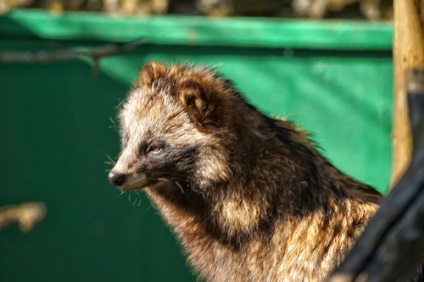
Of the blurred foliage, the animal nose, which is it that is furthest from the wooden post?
the blurred foliage

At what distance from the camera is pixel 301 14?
7285 millimetres

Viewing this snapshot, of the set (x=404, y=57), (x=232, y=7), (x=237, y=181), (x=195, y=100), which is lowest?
(x=237, y=181)

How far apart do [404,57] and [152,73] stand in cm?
108

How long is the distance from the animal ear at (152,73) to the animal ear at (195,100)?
0.16 meters

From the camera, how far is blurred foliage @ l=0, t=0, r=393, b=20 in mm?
7246

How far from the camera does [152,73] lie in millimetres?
4977

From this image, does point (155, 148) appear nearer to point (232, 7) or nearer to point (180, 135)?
point (180, 135)

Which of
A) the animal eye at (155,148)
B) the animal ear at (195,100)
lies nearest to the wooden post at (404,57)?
the animal ear at (195,100)

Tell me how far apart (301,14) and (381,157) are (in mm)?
1200

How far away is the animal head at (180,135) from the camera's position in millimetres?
4789

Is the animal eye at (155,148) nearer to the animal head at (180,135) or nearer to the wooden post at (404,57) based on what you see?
the animal head at (180,135)

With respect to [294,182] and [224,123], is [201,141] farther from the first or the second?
[294,182]

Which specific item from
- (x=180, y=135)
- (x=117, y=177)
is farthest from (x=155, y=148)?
(x=117, y=177)

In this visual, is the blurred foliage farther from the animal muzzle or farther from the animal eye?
the animal muzzle
